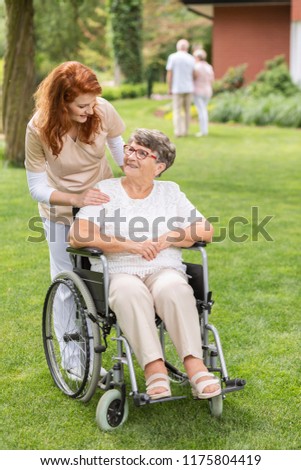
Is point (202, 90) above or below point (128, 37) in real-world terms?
below

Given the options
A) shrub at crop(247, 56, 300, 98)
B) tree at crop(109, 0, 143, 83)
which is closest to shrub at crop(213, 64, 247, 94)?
shrub at crop(247, 56, 300, 98)

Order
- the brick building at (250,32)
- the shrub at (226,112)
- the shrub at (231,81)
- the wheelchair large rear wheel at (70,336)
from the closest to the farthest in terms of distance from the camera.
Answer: the wheelchair large rear wheel at (70,336) → the shrub at (226,112) → the shrub at (231,81) → the brick building at (250,32)

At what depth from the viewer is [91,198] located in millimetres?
3898

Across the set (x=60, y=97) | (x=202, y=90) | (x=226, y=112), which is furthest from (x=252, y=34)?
(x=60, y=97)

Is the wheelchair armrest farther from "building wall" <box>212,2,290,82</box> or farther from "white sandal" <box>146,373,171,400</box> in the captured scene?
"building wall" <box>212,2,290,82</box>

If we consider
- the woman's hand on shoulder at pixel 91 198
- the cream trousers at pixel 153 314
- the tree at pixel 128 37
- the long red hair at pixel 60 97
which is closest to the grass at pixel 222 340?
the cream trousers at pixel 153 314

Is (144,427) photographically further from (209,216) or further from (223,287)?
(209,216)

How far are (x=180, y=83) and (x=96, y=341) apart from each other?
11433 millimetres

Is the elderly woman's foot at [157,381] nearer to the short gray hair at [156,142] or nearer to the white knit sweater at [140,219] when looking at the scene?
the white knit sweater at [140,219]

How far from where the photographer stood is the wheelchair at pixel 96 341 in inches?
143

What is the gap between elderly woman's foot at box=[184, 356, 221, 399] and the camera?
11.7 ft

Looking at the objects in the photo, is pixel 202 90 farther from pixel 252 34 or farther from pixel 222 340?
pixel 222 340

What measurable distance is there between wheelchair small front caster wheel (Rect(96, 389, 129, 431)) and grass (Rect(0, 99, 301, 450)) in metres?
0.04

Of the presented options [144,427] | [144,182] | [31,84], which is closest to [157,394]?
[144,427]
